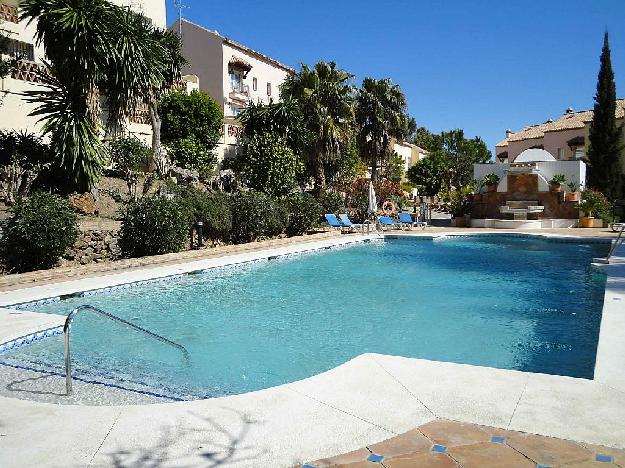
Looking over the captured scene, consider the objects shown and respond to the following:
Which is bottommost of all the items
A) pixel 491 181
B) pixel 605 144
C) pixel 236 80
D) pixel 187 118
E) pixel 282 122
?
pixel 491 181

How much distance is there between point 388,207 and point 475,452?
28.5 metres

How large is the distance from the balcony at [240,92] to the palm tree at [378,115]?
10313mm

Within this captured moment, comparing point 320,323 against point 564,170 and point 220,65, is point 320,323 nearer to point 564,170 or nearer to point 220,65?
point 564,170

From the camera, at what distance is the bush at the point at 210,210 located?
15977 mm

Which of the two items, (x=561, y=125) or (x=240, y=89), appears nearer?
(x=240, y=89)

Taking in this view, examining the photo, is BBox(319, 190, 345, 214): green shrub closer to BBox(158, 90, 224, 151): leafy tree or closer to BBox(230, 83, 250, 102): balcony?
BBox(158, 90, 224, 151): leafy tree

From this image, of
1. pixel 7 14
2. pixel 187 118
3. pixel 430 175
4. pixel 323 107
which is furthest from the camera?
pixel 430 175

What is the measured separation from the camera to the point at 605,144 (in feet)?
121

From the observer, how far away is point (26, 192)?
16094 millimetres

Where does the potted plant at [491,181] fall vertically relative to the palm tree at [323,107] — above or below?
below

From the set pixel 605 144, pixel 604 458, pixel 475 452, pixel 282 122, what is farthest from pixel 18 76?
pixel 605 144

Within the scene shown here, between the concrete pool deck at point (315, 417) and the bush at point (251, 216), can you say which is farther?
the bush at point (251, 216)

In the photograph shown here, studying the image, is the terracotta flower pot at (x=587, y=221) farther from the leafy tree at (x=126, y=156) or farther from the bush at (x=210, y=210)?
the leafy tree at (x=126, y=156)

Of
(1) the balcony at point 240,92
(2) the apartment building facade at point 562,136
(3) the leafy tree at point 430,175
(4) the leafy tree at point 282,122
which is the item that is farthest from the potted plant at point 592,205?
(1) the balcony at point 240,92
